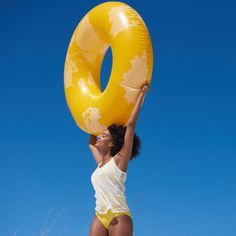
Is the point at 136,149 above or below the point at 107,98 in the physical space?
below

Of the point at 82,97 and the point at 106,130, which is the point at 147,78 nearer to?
the point at 106,130

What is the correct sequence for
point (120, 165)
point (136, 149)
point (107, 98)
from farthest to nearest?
point (107, 98) < point (136, 149) < point (120, 165)

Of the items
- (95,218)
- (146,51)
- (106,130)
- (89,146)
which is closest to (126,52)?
(146,51)

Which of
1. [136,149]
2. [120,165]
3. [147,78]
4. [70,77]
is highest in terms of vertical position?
[70,77]

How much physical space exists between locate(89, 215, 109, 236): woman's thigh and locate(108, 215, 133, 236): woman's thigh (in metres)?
0.07

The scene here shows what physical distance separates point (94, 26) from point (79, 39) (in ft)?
0.89

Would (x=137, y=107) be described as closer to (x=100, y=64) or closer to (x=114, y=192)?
(x=114, y=192)

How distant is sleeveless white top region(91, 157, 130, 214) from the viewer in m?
3.50

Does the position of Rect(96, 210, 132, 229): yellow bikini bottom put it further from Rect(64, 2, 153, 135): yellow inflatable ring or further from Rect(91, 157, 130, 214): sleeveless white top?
Rect(64, 2, 153, 135): yellow inflatable ring

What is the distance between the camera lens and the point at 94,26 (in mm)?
4781

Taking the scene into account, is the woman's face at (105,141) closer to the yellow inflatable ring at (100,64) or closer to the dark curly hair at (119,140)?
the dark curly hair at (119,140)

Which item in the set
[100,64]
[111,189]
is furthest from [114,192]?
[100,64]

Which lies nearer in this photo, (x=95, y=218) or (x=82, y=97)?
(x=95, y=218)

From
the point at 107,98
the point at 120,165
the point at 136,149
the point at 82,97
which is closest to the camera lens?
the point at 120,165
